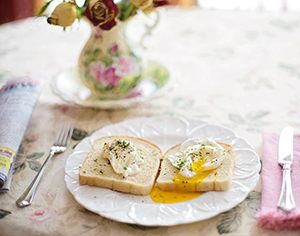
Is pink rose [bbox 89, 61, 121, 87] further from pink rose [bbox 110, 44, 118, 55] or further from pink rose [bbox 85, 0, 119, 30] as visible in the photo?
pink rose [bbox 85, 0, 119, 30]

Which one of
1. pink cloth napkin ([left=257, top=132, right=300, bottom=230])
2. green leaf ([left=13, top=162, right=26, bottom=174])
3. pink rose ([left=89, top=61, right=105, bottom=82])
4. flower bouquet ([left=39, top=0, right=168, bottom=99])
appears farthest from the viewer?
pink rose ([left=89, top=61, right=105, bottom=82])

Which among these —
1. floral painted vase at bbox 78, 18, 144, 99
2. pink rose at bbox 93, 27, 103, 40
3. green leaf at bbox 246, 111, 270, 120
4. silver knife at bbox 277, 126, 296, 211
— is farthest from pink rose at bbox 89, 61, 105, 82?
silver knife at bbox 277, 126, 296, 211

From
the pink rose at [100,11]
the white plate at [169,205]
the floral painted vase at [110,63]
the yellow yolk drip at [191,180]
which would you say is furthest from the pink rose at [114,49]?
the yellow yolk drip at [191,180]

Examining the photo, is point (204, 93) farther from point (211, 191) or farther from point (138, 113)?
point (211, 191)

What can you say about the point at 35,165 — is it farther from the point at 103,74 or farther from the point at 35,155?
the point at 103,74

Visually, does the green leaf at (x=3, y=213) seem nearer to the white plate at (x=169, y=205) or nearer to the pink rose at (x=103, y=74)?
the white plate at (x=169, y=205)

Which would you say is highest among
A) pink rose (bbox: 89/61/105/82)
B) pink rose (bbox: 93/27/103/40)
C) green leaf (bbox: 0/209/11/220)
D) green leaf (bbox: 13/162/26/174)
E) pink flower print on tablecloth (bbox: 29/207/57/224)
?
pink rose (bbox: 93/27/103/40)

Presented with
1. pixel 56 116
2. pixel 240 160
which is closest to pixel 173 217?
pixel 240 160
